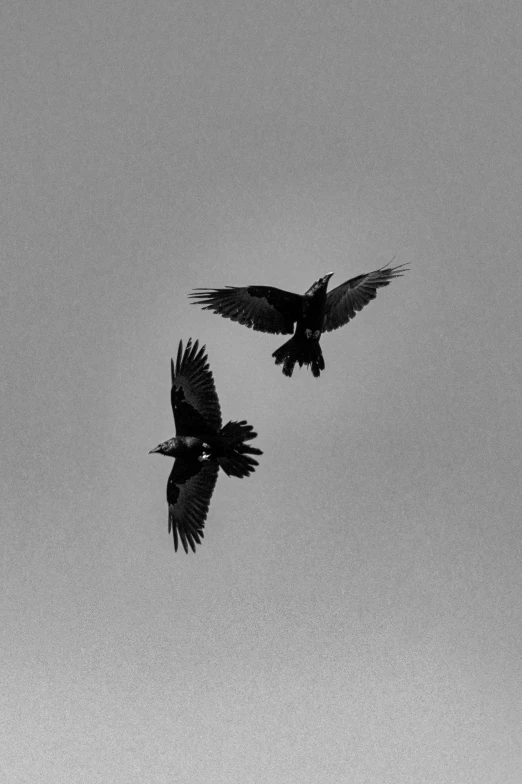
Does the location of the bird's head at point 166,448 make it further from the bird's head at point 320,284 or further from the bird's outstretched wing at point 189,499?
the bird's head at point 320,284

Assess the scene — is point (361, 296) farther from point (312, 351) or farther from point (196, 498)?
point (196, 498)

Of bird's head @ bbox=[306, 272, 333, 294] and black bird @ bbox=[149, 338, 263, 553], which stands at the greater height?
bird's head @ bbox=[306, 272, 333, 294]

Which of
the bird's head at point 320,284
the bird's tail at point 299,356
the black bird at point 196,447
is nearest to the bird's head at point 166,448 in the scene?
the black bird at point 196,447

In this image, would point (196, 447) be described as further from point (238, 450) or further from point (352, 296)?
point (352, 296)

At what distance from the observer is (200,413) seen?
2669cm

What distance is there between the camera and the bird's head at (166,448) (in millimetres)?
26766

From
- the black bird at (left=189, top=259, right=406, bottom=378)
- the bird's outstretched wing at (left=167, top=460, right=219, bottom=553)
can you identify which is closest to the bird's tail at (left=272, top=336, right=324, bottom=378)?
the black bird at (left=189, top=259, right=406, bottom=378)

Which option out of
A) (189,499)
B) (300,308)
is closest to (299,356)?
(300,308)

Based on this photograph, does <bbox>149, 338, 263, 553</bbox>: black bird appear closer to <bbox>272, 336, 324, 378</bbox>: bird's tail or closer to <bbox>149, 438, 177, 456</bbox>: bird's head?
<bbox>149, 438, 177, 456</bbox>: bird's head

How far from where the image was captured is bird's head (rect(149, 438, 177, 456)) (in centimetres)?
2677

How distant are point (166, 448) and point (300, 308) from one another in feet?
15.5

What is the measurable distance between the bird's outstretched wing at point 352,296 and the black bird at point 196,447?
380cm

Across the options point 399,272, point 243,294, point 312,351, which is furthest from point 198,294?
point 399,272

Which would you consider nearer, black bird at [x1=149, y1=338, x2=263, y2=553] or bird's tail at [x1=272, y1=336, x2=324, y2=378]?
black bird at [x1=149, y1=338, x2=263, y2=553]
